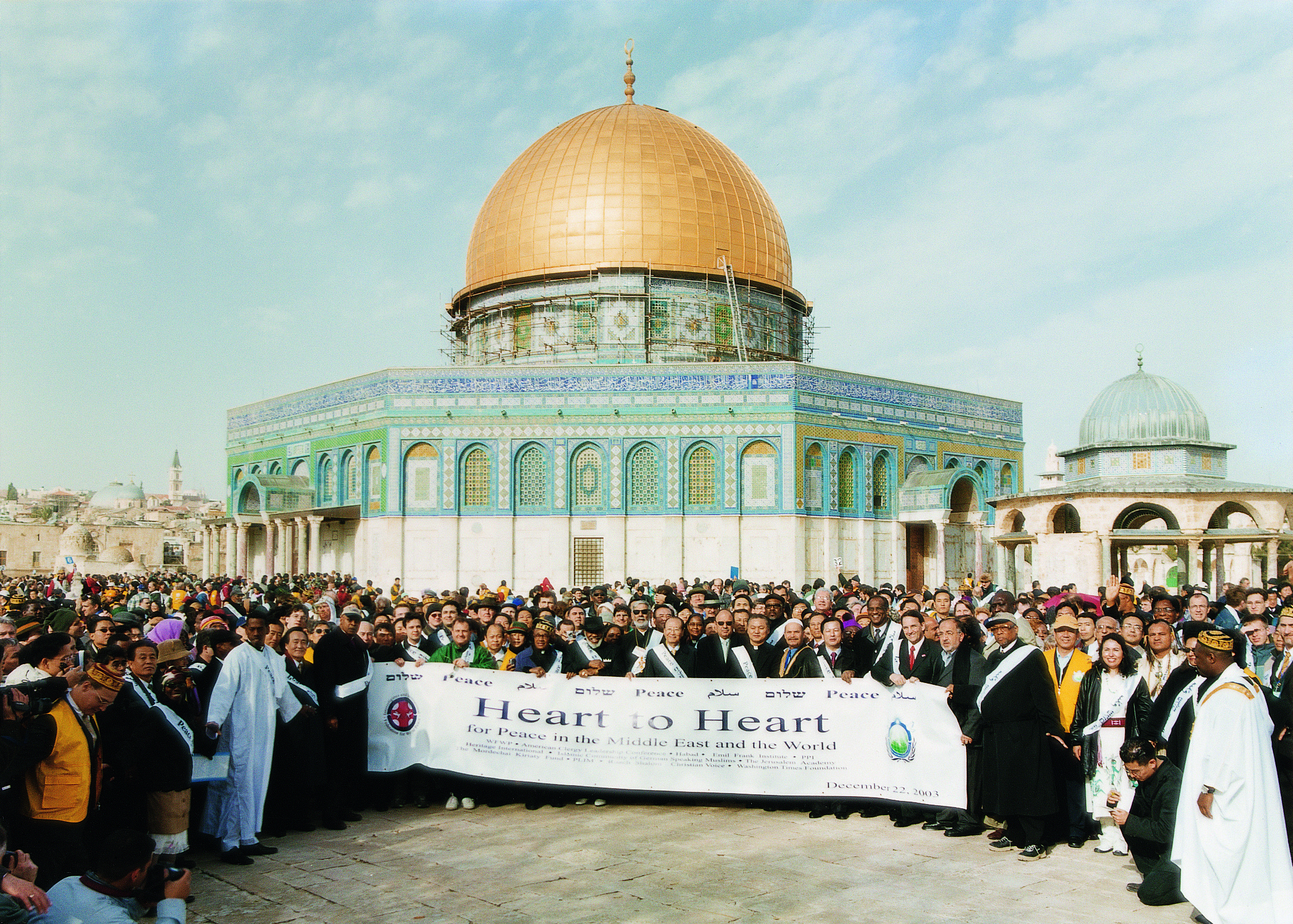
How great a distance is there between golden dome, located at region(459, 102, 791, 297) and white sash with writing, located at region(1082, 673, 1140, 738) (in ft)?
95.0

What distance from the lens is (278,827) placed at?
7598 mm

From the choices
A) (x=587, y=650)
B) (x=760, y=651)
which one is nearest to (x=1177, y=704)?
(x=760, y=651)

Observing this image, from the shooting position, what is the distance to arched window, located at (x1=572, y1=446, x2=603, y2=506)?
104ft

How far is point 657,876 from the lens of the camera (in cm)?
639

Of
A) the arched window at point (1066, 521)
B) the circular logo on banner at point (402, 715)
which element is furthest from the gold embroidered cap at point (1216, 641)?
the arched window at point (1066, 521)

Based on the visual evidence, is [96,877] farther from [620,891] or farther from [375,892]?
[620,891]

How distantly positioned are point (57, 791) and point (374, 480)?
27942 mm

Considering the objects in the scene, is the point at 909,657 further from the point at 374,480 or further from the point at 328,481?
the point at 328,481

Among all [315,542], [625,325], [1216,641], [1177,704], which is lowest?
[1177,704]

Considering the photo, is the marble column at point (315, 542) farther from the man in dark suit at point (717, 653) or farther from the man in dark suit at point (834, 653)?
the man in dark suit at point (834, 653)

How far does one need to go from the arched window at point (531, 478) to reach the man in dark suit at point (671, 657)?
23241 millimetres

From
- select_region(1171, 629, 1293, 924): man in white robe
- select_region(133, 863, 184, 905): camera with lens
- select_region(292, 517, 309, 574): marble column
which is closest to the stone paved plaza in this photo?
select_region(1171, 629, 1293, 924): man in white robe

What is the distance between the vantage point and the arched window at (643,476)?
31.5 meters

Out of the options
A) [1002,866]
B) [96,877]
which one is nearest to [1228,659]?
[1002,866]
